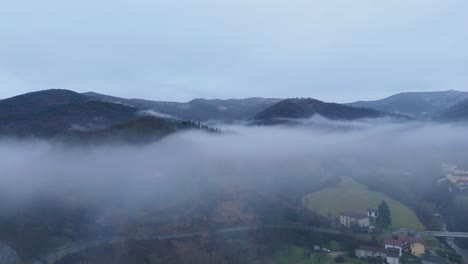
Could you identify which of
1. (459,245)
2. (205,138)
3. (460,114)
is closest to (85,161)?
(205,138)

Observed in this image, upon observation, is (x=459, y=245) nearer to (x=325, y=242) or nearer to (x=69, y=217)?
(x=325, y=242)

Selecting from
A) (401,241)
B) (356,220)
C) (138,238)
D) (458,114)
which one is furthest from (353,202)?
(458,114)

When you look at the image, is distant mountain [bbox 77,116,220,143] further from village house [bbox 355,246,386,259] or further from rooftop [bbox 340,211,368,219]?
village house [bbox 355,246,386,259]

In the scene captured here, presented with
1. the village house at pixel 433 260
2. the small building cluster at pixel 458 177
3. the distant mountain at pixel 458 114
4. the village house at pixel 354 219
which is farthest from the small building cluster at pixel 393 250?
the distant mountain at pixel 458 114

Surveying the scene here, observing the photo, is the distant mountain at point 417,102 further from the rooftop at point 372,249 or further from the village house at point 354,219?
the rooftop at point 372,249

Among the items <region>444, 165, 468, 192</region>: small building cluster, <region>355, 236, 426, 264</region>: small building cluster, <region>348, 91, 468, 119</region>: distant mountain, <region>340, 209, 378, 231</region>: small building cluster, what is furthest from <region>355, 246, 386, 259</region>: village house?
<region>348, 91, 468, 119</region>: distant mountain

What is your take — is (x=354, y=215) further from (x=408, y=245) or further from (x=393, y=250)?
(x=393, y=250)
